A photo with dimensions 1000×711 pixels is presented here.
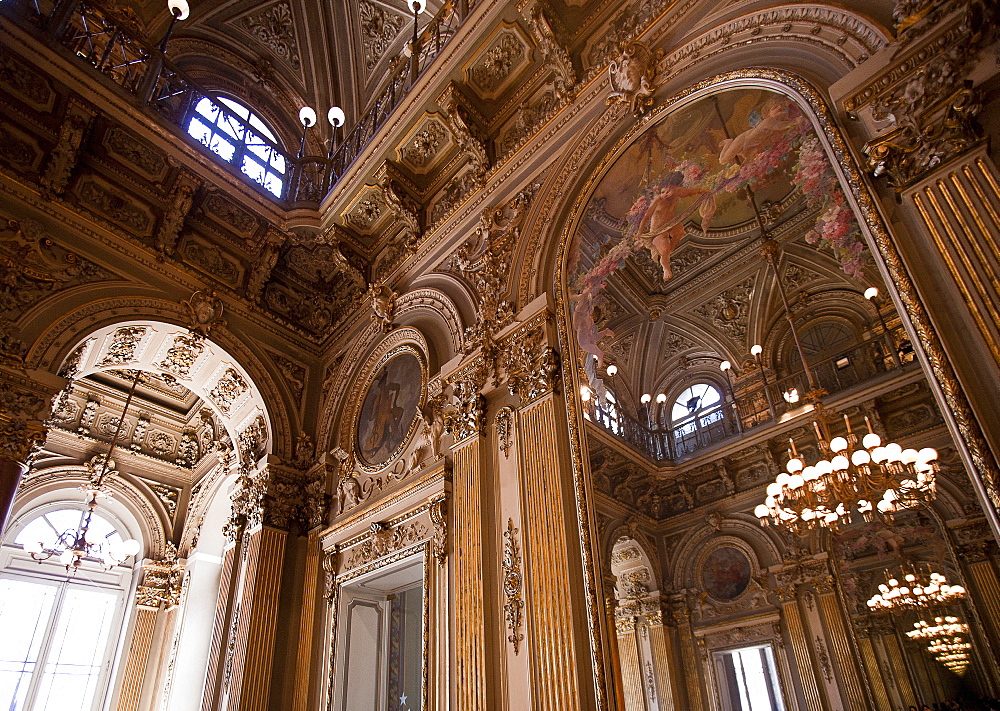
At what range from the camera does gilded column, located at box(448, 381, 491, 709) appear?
15.8 ft

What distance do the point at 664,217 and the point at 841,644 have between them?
7.50 meters

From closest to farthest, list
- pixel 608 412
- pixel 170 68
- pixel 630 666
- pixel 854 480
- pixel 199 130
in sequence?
1. pixel 854 480
2. pixel 170 68
3. pixel 199 130
4. pixel 608 412
5. pixel 630 666

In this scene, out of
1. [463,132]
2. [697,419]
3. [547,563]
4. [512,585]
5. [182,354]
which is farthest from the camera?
[697,419]

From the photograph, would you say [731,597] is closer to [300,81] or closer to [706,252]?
[706,252]

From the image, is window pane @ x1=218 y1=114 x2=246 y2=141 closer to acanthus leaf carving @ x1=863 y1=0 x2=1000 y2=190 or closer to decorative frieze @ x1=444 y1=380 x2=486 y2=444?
decorative frieze @ x1=444 y1=380 x2=486 y2=444

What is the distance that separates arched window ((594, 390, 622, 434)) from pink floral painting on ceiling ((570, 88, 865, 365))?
9.25 feet

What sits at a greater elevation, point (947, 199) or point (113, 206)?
point (113, 206)

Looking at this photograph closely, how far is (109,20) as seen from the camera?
7293mm

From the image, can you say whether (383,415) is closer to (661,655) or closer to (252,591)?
(252,591)

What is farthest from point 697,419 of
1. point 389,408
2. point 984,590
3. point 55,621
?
point 55,621

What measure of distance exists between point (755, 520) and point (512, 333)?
729 centimetres

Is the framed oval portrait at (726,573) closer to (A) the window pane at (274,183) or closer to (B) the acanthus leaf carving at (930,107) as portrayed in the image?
(B) the acanthus leaf carving at (930,107)

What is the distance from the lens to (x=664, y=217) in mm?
6367

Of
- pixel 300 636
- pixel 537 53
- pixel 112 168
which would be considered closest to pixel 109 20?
pixel 112 168
